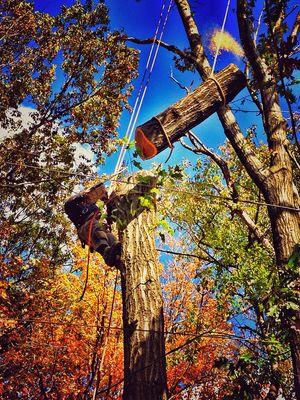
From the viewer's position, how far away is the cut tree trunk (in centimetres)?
265

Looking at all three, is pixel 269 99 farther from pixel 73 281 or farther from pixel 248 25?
pixel 73 281

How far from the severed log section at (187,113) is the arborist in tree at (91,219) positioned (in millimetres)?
1121

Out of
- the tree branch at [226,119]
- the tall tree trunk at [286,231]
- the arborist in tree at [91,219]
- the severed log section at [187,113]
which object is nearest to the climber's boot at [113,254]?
the arborist in tree at [91,219]

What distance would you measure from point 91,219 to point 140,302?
1516 millimetres

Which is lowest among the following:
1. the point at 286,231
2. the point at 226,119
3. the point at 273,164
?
the point at 286,231

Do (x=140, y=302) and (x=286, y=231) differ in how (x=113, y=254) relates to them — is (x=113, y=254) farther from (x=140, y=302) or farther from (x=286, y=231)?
(x=286, y=231)

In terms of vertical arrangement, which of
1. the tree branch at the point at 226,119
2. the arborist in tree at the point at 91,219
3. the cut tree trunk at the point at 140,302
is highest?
the tree branch at the point at 226,119

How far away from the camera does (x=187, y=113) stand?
328 cm

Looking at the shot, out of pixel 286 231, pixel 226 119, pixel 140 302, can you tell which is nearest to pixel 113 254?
pixel 140 302

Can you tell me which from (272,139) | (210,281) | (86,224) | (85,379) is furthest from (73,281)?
(272,139)

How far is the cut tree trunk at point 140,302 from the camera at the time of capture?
2652mm

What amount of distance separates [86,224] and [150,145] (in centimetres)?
168

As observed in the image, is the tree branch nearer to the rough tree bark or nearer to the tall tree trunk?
the rough tree bark

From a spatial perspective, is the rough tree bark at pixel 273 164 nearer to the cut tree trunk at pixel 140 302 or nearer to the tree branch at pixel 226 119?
the tree branch at pixel 226 119
